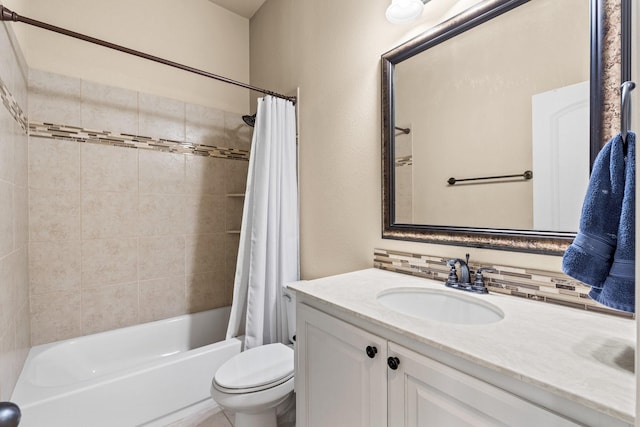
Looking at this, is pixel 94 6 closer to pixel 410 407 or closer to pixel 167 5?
pixel 167 5

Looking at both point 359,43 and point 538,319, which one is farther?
point 359,43

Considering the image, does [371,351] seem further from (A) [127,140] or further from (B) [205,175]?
(A) [127,140]

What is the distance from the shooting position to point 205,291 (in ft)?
7.77

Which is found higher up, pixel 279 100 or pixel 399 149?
pixel 279 100

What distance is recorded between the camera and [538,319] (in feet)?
2.55

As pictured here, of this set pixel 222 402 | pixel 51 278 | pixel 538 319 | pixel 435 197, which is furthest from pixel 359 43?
pixel 51 278

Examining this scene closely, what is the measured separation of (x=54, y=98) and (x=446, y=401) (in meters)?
2.51

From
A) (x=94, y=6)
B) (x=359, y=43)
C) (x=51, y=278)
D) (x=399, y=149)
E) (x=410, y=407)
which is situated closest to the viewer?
(x=410, y=407)

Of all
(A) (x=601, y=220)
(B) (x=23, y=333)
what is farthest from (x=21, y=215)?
(A) (x=601, y=220)

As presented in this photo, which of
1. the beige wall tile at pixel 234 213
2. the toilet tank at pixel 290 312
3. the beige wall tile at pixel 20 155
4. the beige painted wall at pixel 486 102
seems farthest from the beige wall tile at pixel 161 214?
the beige painted wall at pixel 486 102

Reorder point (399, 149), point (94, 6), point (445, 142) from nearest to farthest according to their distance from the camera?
point (445, 142) → point (399, 149) → point (94, 6)

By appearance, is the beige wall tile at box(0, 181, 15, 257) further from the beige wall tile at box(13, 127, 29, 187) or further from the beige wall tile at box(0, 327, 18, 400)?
the beige wall tile at box(0, 327, 18, 400)

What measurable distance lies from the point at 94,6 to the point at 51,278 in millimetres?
1786

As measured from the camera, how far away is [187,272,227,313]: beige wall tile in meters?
2.30
